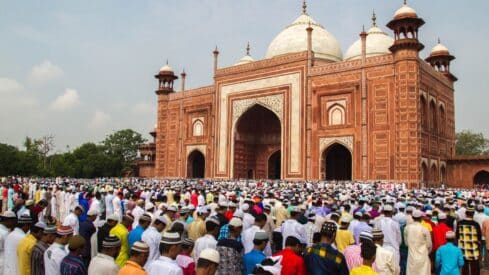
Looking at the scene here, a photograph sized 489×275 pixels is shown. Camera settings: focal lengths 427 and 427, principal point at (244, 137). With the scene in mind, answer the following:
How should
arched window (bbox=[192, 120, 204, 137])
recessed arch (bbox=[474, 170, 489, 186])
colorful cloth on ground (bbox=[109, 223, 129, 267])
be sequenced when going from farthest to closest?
arched window (bbox=[192, 120, 204, 137]) → recessed arch (bbox=[474, 170, 489, 186]) → colorful cloth on ground (bbox=[109, 223, 129, 267])

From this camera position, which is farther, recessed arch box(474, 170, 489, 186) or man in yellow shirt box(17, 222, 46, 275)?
recessed arch box(474, 170, 489, 186)

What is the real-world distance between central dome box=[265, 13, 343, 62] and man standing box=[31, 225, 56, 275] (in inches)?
969

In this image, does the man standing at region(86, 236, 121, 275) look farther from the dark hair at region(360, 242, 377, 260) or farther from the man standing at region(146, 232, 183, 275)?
the dark hair at region(360, 242, 377, 260)

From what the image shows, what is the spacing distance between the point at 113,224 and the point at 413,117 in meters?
17.4

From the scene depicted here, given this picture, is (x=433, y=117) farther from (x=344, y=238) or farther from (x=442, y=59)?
(x=344, y=238)

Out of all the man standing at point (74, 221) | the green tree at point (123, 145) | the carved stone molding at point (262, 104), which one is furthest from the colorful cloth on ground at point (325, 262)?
the green tree at point (123, 145)

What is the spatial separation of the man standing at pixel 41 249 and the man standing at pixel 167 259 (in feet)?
4.82

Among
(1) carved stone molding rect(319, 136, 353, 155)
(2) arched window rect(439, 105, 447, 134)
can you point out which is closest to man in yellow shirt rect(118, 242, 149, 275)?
(1) carved stone molding rect(319, 136, 353, 155)

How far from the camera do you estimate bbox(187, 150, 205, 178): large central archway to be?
2956 cm

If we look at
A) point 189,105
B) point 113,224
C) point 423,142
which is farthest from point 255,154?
point 113,224

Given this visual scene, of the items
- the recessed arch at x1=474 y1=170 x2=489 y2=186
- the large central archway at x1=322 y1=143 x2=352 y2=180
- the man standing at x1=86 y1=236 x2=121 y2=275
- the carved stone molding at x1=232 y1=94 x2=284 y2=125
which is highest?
the carved stone molding at x1=232 y1=94 x2=284 y2=125

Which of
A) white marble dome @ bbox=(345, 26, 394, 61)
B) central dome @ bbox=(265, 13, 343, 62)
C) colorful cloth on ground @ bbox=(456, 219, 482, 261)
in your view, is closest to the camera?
colorful cloth on ground @ bbox=(456, 219, 482, 261)

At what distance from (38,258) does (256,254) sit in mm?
2101

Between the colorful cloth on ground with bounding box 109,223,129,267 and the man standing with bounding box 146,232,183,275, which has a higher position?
the man standing with bounding box 146,232,183,275
